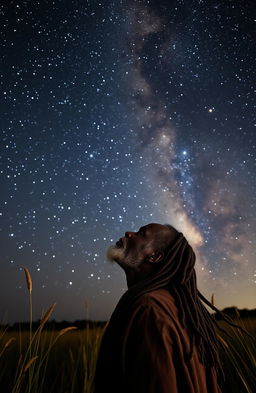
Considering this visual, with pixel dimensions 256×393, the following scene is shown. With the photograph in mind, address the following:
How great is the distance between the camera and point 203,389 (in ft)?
5.75

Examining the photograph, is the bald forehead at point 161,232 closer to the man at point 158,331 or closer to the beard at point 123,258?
the man at point 158,331

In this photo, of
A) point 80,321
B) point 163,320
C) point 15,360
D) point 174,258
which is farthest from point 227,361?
point 80,321

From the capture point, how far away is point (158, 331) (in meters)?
1.66

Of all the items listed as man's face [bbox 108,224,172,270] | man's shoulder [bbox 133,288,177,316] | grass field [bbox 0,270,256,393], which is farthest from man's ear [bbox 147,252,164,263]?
grass field [bbox 0,270,256,393]

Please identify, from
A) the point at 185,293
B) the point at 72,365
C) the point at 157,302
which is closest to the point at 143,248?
the point at 185,293

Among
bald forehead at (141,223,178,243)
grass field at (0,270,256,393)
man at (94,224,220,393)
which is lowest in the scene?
grass field at (0,270,256,393)

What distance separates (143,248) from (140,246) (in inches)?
0.8

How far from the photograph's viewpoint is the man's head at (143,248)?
2.13 m

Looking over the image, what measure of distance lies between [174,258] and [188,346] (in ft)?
1.56

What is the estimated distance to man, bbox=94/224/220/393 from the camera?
1.62 meters

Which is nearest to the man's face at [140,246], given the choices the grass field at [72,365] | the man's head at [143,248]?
the man's head at [143,248]

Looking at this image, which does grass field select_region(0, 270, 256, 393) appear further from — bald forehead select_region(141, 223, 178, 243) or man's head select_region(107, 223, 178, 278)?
bald forehead select_region(141, 223, 178, 243)

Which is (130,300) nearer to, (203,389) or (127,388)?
(127,388)

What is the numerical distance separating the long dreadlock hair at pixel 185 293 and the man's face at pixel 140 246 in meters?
0.06
